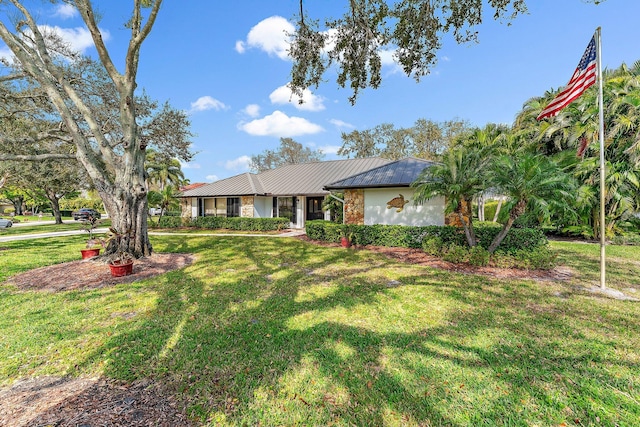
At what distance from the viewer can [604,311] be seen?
4.89 m

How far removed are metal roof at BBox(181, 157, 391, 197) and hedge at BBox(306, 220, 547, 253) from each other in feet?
18.8

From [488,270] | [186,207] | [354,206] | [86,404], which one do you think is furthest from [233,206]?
[86,404]

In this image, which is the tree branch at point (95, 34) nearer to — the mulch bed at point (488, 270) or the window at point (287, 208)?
the mulch bed at point (488, 270)

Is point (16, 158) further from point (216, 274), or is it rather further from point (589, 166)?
point (589, 166)

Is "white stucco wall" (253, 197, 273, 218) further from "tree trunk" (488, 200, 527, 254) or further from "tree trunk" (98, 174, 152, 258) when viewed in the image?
"tree trunk" (488, 200, 527, 254)

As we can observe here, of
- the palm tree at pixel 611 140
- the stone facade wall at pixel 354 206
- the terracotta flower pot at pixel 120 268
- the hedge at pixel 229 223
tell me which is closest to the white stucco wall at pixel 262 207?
the hedge at pixel 229 223

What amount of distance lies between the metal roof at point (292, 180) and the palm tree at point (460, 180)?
9.79 metres

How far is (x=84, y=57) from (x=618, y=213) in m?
26.7

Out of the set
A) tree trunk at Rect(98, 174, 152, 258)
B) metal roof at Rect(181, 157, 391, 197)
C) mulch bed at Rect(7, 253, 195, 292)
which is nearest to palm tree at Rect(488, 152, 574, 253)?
mulch bed at Rect(7, 253, 195, 292)

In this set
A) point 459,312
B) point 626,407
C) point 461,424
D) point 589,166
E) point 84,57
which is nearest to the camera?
point 461,424

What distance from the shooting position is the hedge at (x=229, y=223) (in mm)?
18938

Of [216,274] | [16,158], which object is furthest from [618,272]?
[16,158]

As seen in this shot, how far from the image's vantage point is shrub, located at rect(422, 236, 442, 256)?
948 cm

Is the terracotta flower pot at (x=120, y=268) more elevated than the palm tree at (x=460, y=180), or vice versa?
the palm tree at (x=460, y=180)
